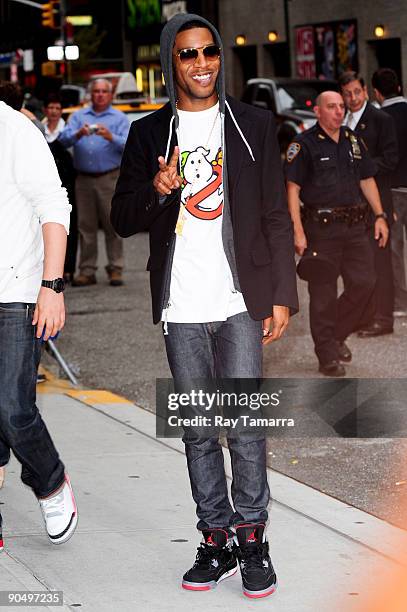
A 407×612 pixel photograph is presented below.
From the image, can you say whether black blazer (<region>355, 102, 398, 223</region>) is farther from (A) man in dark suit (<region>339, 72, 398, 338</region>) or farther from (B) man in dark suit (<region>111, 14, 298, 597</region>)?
(B) man in dark suit (<region>111, 14, 298, 597</region>)

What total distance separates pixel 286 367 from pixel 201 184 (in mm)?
4723

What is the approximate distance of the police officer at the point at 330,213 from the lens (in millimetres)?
8828

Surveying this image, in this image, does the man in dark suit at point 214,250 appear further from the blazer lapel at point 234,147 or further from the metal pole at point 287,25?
the metal pole at point 287,25

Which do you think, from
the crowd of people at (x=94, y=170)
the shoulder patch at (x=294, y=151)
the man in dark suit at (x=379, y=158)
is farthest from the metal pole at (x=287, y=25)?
the shoulder patch at (x=294, y=151)

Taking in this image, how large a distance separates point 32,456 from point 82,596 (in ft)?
2.02

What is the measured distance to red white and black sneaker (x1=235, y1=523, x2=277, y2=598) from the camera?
4625 mm

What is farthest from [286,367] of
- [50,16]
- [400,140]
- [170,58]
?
[50,16]

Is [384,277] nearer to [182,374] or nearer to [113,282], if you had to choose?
[113,282]

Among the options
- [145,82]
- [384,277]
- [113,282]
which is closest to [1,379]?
[384,277]

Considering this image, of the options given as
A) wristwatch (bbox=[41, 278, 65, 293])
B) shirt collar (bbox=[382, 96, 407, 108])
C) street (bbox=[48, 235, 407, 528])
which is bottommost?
street (bbox=[48, 235, 407, 528])

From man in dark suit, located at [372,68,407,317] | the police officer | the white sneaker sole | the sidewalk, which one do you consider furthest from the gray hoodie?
man in dark suit, located at [372,68,407,317]

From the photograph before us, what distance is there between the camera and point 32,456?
5.01 m

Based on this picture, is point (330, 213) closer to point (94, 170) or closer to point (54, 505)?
point (54, 505)

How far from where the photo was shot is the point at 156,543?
5.30 m
